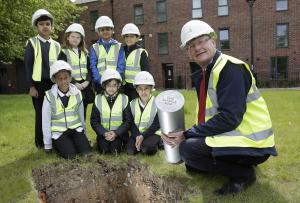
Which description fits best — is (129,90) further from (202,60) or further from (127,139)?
(202,60)

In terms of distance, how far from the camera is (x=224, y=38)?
2817 cm

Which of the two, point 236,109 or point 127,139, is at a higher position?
point 236,109

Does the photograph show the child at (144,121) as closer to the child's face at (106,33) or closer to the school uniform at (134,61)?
the school uniform at (134,61)

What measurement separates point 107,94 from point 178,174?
78.5 inches

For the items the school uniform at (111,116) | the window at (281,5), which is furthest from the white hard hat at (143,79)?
the window at (281,5)

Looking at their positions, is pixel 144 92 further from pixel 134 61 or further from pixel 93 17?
pixel 93 17

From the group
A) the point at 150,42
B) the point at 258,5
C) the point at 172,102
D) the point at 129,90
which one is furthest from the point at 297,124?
the point at 150,42

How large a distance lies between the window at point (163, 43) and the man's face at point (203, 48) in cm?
2644

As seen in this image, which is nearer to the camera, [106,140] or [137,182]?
[137,182]

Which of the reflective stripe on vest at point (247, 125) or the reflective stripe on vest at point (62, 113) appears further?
the reflective stripe on vest at point (62, 113)

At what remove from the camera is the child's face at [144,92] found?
5.99 m

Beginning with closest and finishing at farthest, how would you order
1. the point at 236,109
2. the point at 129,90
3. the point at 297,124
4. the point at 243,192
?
1. the point at 236,109
2. the point at 243,192
3. the point at 129,90
4. the point at 297,124

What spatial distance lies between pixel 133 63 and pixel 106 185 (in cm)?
271

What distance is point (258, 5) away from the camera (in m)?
27.0
